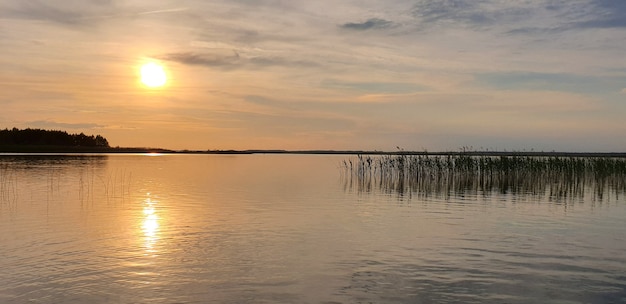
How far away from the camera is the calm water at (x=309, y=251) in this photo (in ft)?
37.4

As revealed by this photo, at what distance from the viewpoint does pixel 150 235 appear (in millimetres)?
18172

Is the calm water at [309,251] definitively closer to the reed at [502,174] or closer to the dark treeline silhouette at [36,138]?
the reed at [502,174]

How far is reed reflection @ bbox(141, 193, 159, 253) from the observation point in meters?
16.5

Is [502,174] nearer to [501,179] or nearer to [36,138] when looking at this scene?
[501,179]

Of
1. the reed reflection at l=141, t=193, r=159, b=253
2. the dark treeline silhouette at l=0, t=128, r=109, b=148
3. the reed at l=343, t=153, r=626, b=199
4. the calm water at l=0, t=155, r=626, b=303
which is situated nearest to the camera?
the calm water at l=0, t=155, r=626, b=303

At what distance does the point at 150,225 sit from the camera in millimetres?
20438

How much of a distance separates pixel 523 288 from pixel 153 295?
7677mm

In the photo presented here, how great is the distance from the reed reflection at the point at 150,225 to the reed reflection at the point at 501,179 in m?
14.9

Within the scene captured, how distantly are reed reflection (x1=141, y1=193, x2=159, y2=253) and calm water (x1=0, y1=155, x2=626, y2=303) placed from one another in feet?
0.22

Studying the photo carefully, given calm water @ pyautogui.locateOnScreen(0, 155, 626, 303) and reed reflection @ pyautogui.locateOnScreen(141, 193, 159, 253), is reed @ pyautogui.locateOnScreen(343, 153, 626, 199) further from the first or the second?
reed reflection @ pyautogui.locateOnScreen(141, 193, 159, 253)

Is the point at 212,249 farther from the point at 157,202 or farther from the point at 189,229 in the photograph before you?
the point at 157,202

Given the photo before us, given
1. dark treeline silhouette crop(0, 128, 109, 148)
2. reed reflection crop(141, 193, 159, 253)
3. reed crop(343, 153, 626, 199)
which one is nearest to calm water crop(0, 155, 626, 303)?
reed reflection crop(141, 193, 159, 253)

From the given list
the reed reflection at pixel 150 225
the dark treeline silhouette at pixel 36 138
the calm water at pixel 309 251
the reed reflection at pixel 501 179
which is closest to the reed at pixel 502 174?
the reed reflection at pixel 501 179

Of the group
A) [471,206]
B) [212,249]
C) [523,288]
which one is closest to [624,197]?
[471,206]
